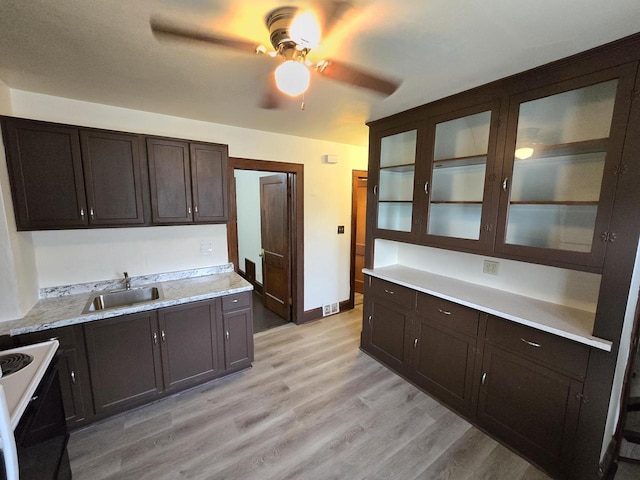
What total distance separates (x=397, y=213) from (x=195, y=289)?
2.04 meters

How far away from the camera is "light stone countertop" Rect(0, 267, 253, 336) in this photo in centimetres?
174

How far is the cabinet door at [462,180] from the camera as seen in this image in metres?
1.91

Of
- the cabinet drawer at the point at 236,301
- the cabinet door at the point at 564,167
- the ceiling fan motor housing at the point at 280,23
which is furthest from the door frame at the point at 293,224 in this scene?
the cabinet door at the point at 564,167

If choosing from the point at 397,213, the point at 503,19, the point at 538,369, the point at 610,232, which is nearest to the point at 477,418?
the point at 538,369

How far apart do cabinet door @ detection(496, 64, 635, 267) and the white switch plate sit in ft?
8.62

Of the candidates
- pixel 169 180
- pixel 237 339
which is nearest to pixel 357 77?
pixel 169 180

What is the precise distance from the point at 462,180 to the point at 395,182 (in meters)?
0.66

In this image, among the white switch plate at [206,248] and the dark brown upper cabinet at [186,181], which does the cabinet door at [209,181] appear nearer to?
the dark brown upper cabinet at [186,181]

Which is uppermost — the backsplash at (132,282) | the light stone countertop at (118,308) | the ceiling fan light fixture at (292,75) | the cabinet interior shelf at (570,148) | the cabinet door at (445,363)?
the ceiling fan light fixture at (292,75)

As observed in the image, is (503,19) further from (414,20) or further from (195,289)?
(195,289)

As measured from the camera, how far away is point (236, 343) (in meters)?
2.53

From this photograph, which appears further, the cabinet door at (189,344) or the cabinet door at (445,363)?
the cabinet door at (189,344)

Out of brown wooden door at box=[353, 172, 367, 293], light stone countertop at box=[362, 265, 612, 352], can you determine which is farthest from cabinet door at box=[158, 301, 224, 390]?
brown wooden door at box=[353, 172, 367, 293]

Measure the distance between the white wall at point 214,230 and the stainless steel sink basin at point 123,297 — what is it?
184 millimetres
